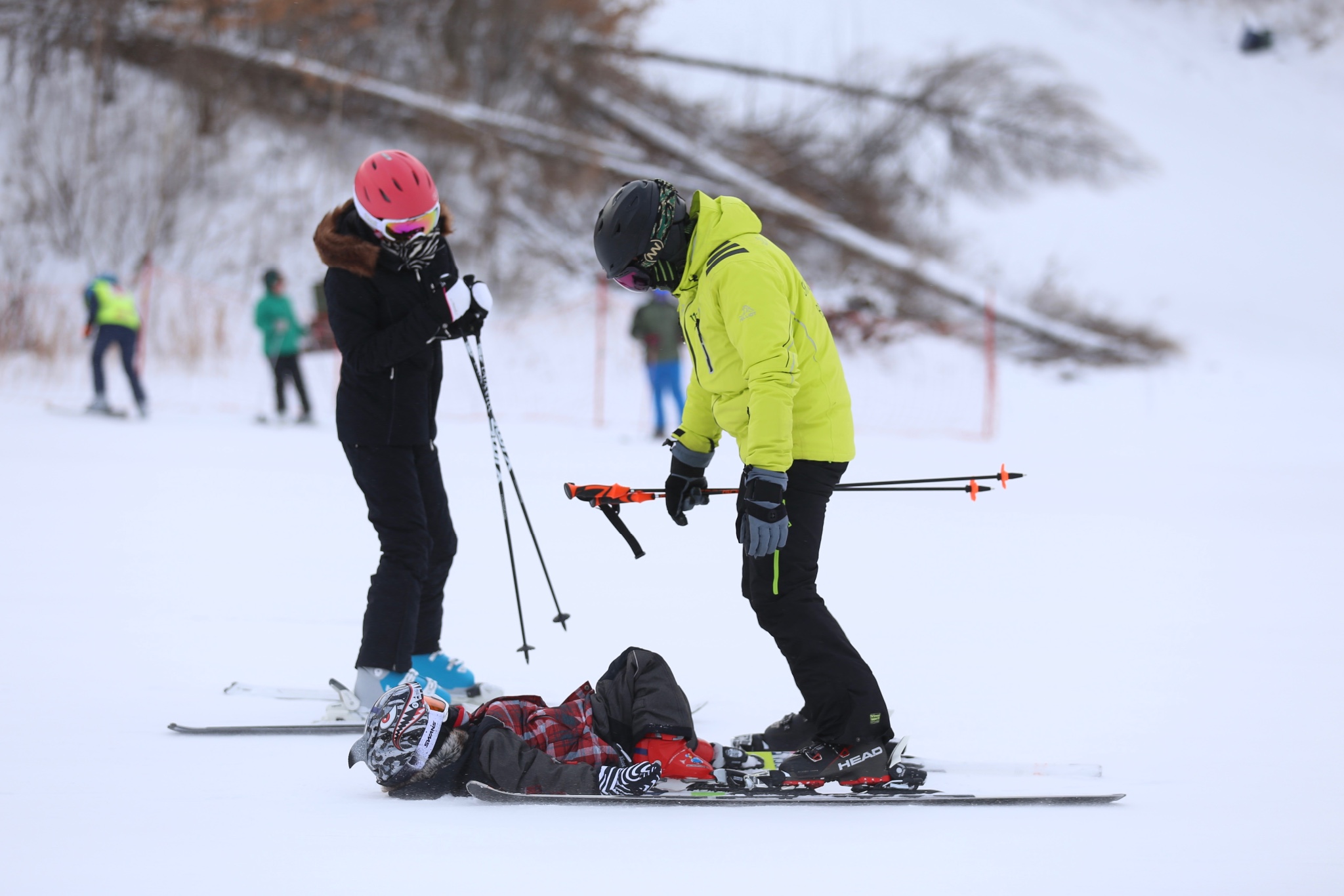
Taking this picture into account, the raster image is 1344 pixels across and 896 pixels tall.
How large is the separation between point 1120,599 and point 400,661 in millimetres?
3368

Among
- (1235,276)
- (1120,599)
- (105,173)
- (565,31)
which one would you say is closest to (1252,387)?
(1235,276)

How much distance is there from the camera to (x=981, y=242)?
1834 centimetres

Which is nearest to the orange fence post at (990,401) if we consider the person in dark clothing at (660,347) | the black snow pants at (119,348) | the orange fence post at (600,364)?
the person in dark clothing at (660,347)

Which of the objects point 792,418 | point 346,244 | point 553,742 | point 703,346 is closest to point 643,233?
point 703,346

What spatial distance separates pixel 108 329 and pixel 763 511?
9.19 metres

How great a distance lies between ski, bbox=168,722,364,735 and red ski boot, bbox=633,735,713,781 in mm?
971

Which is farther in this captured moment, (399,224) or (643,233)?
(399,224)

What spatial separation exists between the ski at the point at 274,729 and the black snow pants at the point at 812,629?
137 cm

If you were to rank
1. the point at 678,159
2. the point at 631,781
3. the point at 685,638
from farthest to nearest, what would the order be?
the point at 678,159, the point at 685,638, the point at 631,781

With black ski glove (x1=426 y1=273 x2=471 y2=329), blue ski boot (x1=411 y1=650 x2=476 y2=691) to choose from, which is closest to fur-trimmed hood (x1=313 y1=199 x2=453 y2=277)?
black ski glove (x1=426 y1=273 x2=471 y2=329)

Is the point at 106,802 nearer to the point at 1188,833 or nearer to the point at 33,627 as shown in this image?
the point at 33,627

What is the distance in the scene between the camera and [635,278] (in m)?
2.91

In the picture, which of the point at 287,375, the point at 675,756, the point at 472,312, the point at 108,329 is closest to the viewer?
the point at 675,756

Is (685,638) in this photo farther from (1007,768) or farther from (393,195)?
Answer: (393,195)
